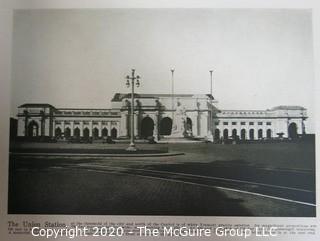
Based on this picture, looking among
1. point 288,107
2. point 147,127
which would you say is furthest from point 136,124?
point 288,107

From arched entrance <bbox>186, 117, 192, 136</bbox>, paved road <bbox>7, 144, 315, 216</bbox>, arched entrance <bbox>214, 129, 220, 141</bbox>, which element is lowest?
paved road <bbox>7, 144, 315, 216</bbox>

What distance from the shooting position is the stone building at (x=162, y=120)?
26.7 inches

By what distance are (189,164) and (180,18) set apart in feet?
0.91

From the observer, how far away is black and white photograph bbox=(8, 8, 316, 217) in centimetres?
67

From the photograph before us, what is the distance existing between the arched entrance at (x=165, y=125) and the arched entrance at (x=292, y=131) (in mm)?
223

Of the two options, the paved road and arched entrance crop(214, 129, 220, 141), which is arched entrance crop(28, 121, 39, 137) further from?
arched entrance crop(214, 129, 220, 141)

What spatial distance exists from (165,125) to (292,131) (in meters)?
0.24

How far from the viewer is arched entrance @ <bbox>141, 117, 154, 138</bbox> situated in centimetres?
70

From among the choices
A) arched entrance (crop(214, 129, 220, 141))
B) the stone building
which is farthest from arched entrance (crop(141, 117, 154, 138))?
arched entrance (crop(214, 129, 220, 141))

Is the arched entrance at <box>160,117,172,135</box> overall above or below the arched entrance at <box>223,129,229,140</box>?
above

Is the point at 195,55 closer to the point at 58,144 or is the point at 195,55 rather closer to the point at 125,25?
the point at 125,25

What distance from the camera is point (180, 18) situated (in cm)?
70

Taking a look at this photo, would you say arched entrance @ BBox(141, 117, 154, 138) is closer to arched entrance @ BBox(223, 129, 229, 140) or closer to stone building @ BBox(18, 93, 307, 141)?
stone building @ BBox(18, 93, 307, 141)

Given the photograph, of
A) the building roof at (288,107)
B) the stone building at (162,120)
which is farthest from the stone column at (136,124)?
the building roof at (288,107)
